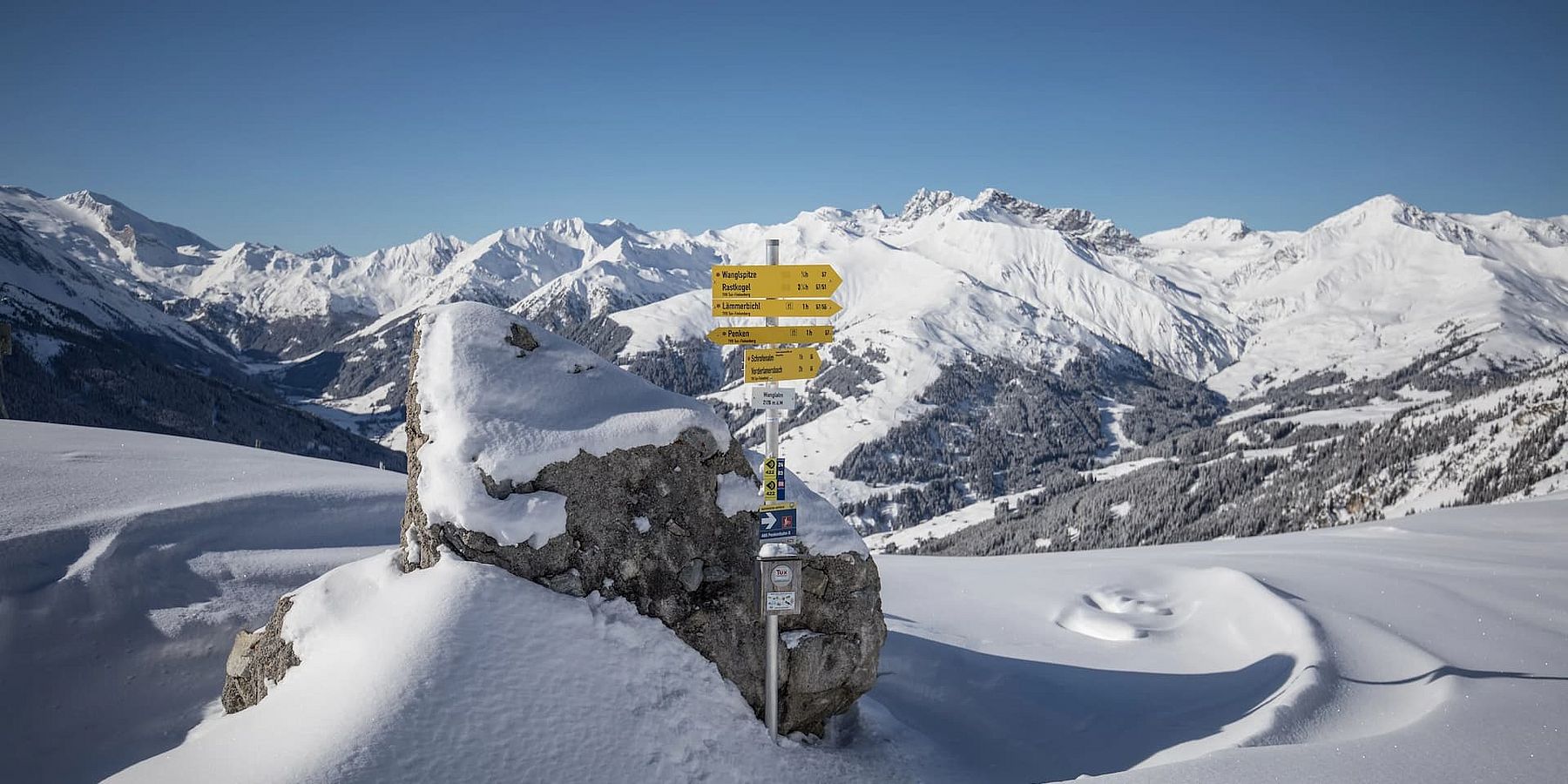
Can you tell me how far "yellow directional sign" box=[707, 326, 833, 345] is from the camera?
10.6m

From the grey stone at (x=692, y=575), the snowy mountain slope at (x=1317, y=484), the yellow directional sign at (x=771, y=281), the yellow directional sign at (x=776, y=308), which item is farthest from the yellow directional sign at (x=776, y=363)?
the snowy mountain slope at (x=1317, y=484)

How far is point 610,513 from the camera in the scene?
973 cm

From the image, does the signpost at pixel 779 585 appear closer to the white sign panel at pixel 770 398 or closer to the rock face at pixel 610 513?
the rock face at pixel 610 513

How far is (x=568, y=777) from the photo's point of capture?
24.1 feet

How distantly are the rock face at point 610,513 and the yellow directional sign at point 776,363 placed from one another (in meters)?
1.14

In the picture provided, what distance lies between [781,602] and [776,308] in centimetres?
427

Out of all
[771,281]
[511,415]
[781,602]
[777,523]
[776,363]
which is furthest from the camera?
[776,363]

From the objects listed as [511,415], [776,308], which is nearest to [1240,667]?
[776,308]

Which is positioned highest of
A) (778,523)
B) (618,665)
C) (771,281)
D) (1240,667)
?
(771,281)

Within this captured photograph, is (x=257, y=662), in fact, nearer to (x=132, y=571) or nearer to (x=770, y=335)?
(x=132, y=571)

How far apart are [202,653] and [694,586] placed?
28.4ft

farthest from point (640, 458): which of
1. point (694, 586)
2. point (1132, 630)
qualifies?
point (1132, 630)

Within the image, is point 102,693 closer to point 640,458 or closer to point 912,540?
point 640,458

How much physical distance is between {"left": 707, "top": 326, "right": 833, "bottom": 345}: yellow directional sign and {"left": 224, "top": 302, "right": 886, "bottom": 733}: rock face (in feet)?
4.35
